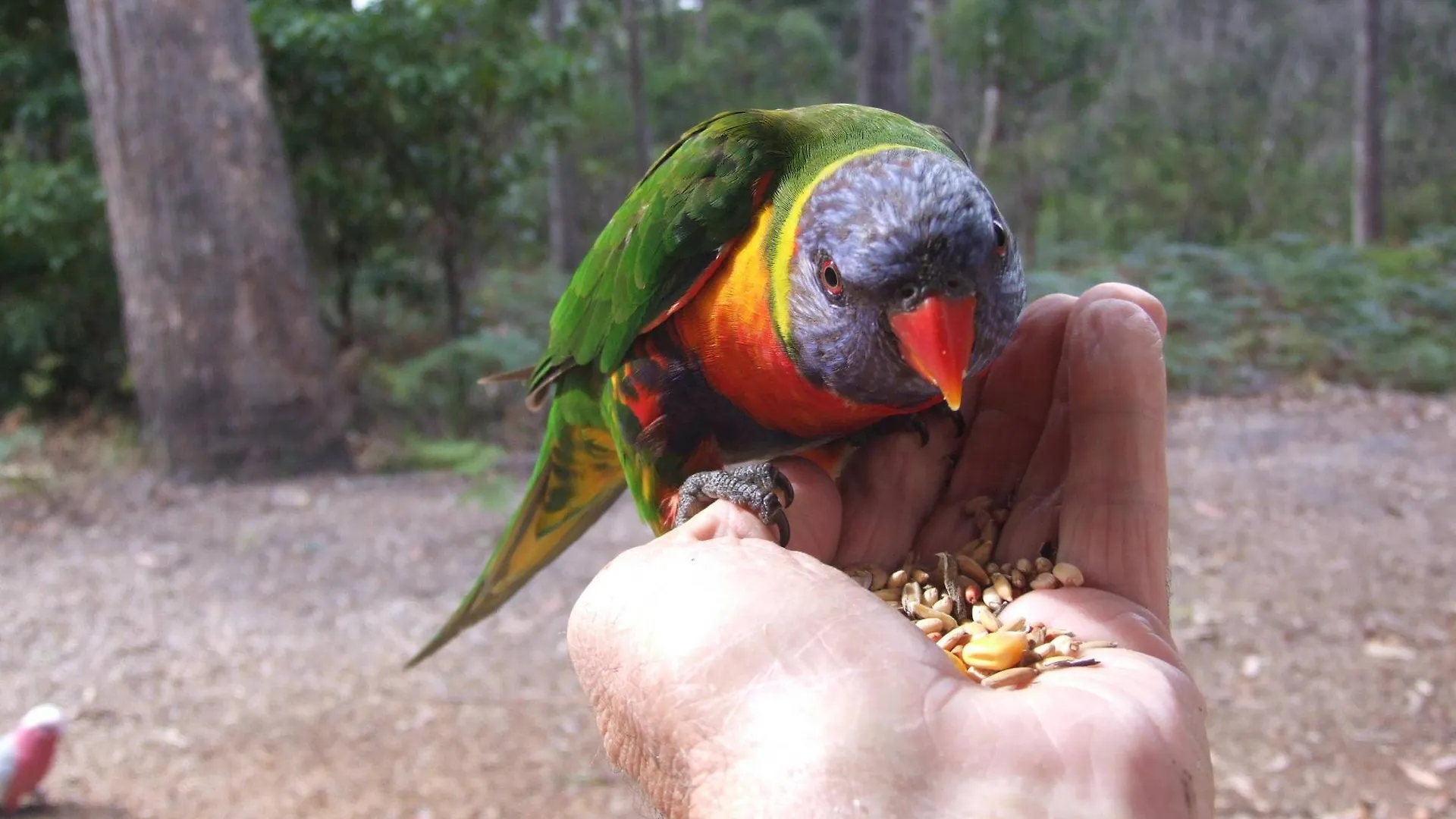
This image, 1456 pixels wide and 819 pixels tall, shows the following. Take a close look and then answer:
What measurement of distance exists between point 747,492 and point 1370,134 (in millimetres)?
14036

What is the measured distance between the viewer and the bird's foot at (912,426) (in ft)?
7.97

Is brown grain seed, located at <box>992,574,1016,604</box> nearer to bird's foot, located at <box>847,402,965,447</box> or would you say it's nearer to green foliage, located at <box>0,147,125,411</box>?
bird's foot, located at <box>847,402,965,447</box>

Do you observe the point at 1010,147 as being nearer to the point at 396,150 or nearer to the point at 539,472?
the point at 396,150

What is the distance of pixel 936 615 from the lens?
6.19 ft

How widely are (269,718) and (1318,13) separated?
79.0 feet

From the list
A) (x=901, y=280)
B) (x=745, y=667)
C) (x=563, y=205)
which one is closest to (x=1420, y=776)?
(x=901, y=280)

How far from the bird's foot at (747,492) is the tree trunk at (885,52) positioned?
4.48m

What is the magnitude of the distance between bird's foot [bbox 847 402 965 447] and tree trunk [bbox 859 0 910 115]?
415 centimetres

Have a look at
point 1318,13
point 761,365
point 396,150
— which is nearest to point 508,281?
point 396,150

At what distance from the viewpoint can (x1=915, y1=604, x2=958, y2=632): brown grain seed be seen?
1.86 metres

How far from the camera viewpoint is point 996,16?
1070 centimetres

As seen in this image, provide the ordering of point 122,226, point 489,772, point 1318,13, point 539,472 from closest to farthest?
1. point 539,472
2. point 489,772
3. point 122,226
4. point 1318,13

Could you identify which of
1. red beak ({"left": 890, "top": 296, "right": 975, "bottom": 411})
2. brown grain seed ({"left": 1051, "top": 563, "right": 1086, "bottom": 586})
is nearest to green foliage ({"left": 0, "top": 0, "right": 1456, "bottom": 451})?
brown grain seed ({"left": 1051, "top": 563, "right": 1086, "bottom": 586})

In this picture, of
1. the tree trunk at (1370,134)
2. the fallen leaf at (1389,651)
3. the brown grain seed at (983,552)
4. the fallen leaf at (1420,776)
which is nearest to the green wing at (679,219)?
the brown grain seed at (983,552)
